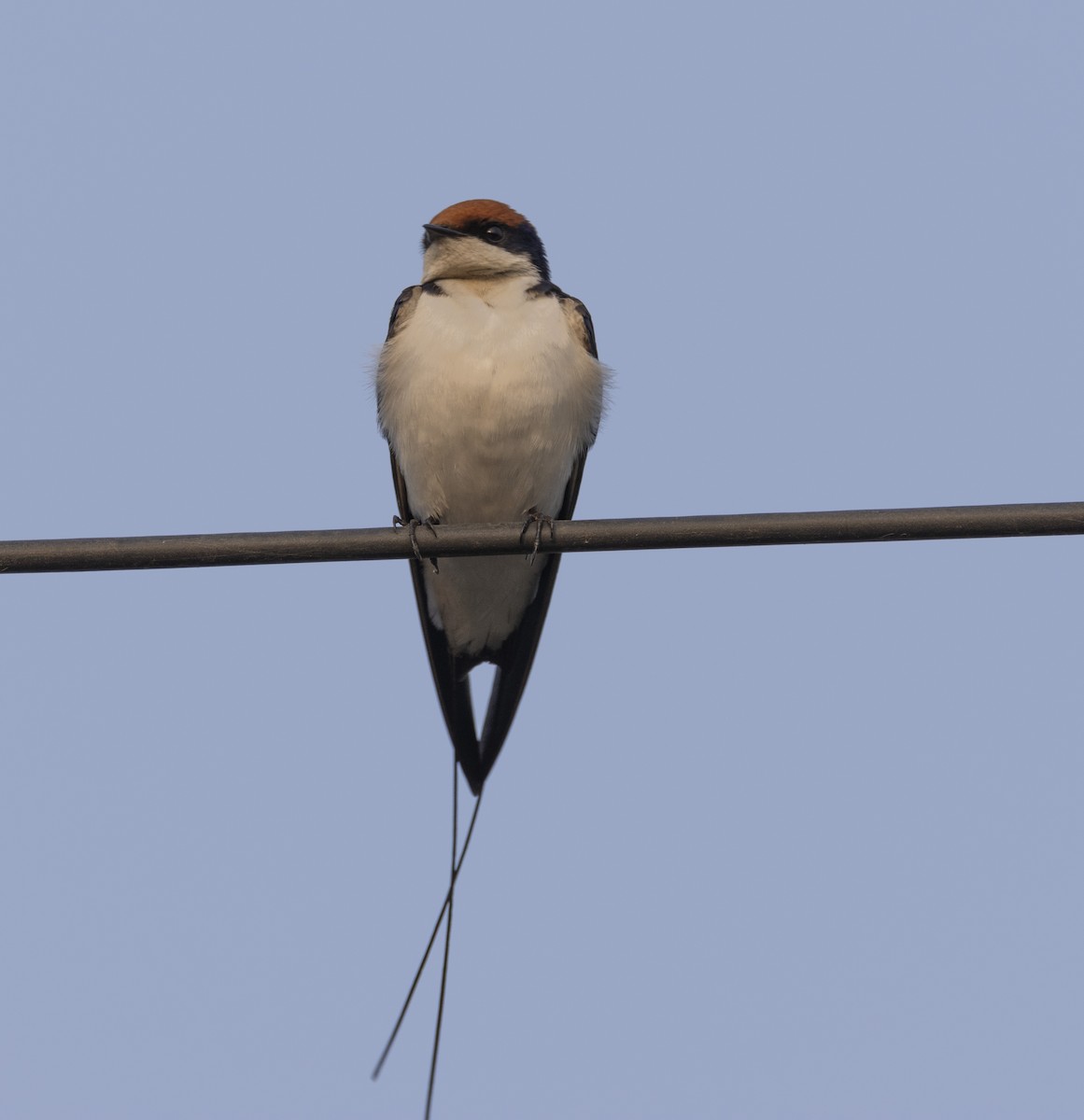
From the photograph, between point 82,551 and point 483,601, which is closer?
point 82,551

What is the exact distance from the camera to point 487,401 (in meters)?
3.82

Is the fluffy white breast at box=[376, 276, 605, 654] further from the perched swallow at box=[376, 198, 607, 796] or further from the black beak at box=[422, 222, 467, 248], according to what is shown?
the black beak at box=[422, 222, 467, 248]

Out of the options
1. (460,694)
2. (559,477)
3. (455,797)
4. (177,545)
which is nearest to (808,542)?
(177,545)

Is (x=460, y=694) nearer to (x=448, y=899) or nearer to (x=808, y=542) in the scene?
(x=448, y=899)

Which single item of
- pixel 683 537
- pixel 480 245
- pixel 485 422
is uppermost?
pixel 480 245

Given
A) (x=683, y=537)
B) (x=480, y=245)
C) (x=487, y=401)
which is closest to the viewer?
(x=683, y=537)

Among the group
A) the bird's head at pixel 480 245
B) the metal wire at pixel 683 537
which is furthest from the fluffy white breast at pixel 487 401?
the metal wire at pixel 683 537

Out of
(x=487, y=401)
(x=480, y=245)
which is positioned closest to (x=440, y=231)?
(x=480, y=245)

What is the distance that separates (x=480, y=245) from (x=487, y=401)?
0.66 m

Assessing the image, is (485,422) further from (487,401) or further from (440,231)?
(440,231)

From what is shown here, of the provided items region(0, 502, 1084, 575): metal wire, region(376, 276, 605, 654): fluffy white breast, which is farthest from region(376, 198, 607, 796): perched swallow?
region(0, 502, 1084, 575): metal wire

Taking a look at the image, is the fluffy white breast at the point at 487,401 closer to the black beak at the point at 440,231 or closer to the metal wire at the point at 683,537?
the black beak at the point at 440,231

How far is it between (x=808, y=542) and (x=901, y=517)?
6.2 inches

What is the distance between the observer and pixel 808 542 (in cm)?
262
